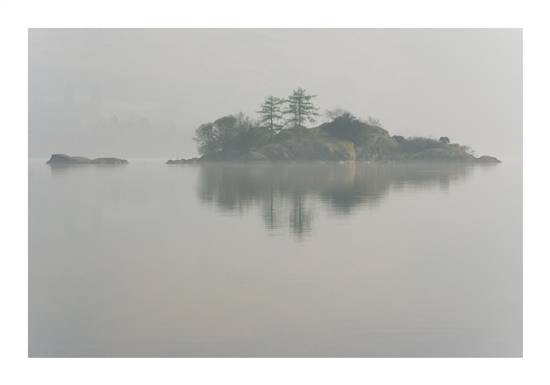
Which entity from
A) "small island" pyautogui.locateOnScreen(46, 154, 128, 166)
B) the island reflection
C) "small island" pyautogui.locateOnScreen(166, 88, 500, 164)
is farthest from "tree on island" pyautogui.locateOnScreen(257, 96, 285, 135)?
"small island" pyautogui.locateOnScreen(46, 154, 128, 166)

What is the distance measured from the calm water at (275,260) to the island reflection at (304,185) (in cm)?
1

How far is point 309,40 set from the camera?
15.6 ft

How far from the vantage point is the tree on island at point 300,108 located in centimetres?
473

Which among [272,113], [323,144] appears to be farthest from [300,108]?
[323,144]

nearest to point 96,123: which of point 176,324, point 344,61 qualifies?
point 176,324

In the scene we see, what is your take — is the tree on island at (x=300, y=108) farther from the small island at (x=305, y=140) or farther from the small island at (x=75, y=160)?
the small island at (x=75, y=160)

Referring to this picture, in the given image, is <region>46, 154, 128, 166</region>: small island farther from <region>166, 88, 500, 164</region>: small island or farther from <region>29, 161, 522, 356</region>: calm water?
<region>166, 88, 500, 164</region>: small island

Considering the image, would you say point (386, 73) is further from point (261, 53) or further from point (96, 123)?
point (96, 123)

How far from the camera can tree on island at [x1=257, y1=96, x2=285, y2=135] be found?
4.76m

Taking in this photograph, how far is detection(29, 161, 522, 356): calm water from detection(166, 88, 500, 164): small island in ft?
0.38

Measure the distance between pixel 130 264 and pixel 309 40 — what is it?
2487mm

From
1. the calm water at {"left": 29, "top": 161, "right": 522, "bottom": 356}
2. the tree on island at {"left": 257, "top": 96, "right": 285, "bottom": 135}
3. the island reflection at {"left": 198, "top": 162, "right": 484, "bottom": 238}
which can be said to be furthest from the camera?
the tree on island at {"left": 257, "top": 96, "right": 285, "bottom": 135}

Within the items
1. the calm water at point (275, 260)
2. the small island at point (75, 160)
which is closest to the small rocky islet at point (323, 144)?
the calm water at point (275, 260)

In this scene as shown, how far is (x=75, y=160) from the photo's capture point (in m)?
4.81
